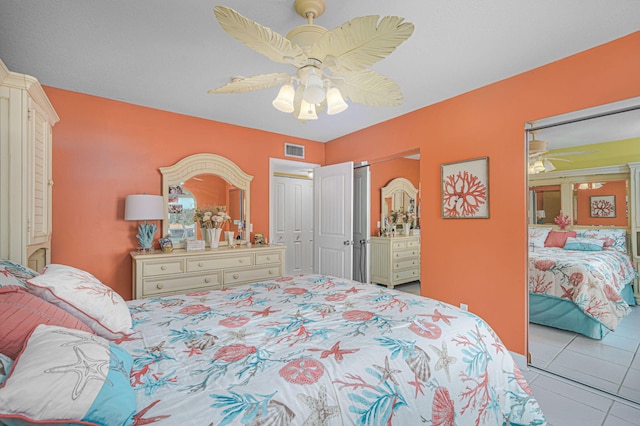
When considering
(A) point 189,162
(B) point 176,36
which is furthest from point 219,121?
(B) point 176,36

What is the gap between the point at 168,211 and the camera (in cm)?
352

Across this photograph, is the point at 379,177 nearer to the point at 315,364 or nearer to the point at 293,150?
the point at 293,150

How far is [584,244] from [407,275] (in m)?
3.07

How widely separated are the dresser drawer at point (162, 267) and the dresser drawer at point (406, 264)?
3433 mm

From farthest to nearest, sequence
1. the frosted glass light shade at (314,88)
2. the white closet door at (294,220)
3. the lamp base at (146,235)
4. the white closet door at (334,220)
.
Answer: the white closet door at (294,220), the white closet door at (334,220), the lamp base at (146,235), the frosted glass light shade at (314,88)

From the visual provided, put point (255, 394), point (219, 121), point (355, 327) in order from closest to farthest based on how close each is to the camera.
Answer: point (255, 394) → point (355, 327) → point (219, 121)

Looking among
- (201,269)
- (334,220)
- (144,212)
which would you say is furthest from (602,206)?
(144,212)

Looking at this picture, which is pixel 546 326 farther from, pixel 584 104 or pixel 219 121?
pixel 219 121

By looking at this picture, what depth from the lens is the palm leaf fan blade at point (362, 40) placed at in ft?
4.09

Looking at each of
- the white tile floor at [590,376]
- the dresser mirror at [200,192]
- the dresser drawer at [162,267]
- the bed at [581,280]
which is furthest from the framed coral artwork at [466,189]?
the dresser drawer at [162,267]

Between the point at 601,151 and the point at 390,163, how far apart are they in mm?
3418

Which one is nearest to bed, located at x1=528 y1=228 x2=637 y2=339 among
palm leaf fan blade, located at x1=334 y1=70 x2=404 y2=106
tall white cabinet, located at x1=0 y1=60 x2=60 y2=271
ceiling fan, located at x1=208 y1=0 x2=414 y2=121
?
palm leaf fan blade, located at x1=334 y1=70 x2=404 y2=106

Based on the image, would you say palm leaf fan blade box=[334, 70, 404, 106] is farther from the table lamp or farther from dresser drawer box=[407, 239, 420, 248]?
dresser drawer box=[407, 239, 420, 248]

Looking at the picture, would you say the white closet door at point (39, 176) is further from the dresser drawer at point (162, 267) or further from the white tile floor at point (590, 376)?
the white tile floor at point (590, 376)
